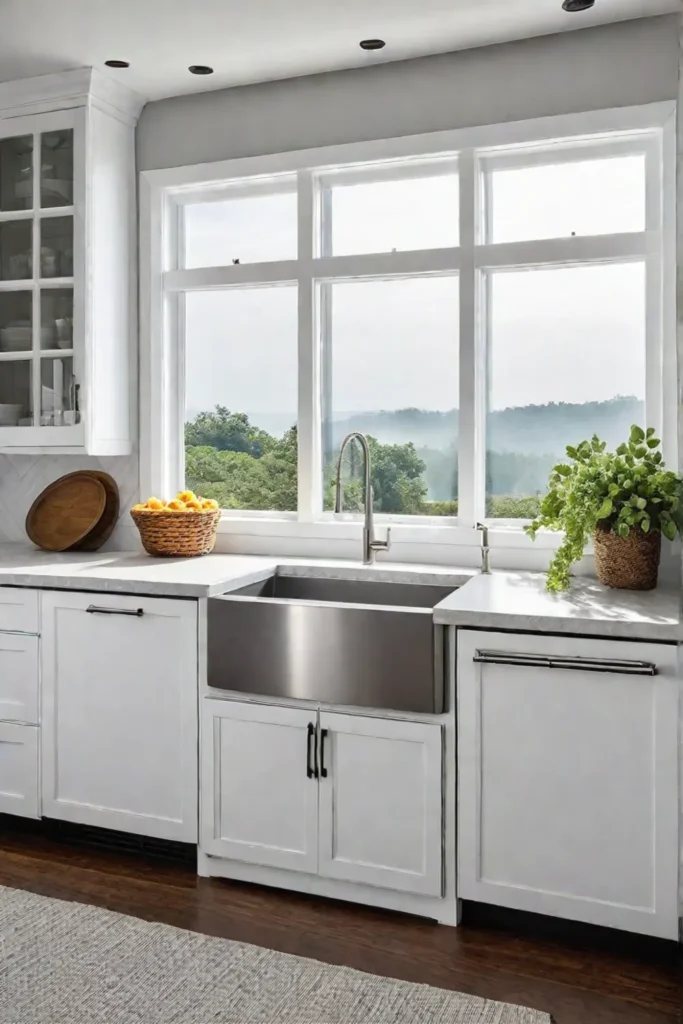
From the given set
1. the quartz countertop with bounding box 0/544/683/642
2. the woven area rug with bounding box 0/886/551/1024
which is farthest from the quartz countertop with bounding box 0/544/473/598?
the woven area rug with bounding box 0/886/551/1024

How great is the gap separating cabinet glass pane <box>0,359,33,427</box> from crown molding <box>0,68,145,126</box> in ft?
3.00

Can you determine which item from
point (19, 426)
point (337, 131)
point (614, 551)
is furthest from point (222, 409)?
point (614, 551)

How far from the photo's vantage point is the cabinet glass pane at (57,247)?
3203 millimetres

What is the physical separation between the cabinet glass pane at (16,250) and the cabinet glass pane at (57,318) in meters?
0.13

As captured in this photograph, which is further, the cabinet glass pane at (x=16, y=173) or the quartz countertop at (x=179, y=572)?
the cabinet glass pane at (x=16, y=173)

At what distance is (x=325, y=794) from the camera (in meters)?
2.41

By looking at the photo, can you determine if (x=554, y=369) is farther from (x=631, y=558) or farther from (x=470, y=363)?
(x=631, y=558)

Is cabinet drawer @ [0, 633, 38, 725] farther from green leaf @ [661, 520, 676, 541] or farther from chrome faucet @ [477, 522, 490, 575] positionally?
green leaf @ [661, 520, 676, 541]

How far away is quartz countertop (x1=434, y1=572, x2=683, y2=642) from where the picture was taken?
6.91 ft

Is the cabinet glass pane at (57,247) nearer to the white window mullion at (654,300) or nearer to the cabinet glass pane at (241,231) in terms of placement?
the cabinet glass pane at (241,231)

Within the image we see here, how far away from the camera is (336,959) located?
2189mm

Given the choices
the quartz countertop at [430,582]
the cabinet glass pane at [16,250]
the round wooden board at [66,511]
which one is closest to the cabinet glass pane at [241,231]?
the cabinet glass pane at [16,250]

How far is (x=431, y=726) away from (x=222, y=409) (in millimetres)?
1635

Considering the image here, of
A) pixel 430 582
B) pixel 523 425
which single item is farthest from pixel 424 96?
pixel 430 582
